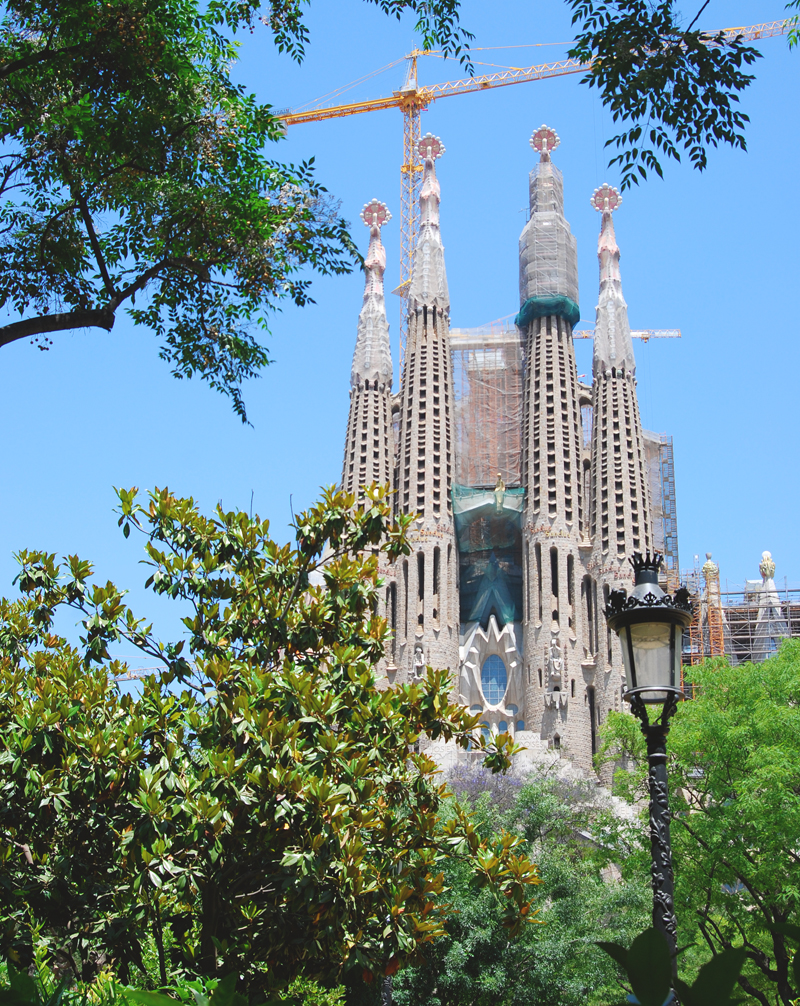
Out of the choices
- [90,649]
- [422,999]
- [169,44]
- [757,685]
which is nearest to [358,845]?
[90,649]

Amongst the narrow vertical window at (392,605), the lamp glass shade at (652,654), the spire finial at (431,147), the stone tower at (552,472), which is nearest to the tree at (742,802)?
the lamp glass shade at (652,654)

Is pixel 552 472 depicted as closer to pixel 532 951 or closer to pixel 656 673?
pixel 532 951

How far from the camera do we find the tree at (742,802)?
18.8 meters

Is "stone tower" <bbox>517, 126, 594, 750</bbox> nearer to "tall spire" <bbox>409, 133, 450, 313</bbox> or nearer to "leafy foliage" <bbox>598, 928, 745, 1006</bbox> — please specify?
"tall spire" <bbox>409, 133, 450, 313</bbox>

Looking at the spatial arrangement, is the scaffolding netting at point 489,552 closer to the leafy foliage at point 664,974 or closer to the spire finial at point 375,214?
the spire finial at point 375,214

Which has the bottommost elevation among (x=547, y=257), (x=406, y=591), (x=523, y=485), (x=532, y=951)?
(x=532, y=951)

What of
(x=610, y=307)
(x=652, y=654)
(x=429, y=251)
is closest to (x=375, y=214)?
(x=429, y=251)

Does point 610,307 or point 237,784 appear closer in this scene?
point 237,784

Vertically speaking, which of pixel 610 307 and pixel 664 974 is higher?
pixel 610 307

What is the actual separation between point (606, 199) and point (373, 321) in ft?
45.9

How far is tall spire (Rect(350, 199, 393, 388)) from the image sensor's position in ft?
183

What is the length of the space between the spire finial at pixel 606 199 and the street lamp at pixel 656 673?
177 ft

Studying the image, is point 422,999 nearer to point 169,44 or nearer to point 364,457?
point 169,44

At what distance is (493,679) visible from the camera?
171ft
